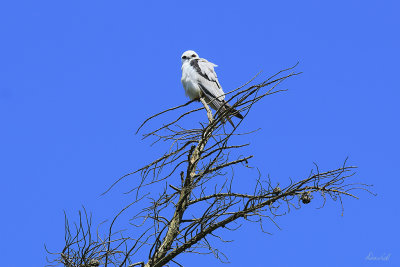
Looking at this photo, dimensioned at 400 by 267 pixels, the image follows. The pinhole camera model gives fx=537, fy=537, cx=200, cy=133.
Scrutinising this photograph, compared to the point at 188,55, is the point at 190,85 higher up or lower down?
lower down

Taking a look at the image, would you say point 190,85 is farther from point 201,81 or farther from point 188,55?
point 188,55

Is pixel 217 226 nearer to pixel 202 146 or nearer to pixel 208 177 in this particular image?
pixel 208 177

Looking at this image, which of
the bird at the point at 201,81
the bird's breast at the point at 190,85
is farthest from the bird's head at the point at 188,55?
the bird's breast at the point at 190,85

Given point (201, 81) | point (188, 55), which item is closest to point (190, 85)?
point (201, 81)

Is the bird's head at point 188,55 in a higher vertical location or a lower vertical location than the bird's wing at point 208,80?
higher

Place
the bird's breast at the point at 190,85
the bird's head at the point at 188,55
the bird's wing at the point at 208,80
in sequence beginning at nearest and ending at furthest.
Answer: the bird's wing at the point at 208,80, the bird's breast at the point at 190,85, the bird's head at the point at 188,55

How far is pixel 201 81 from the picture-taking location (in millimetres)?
7094

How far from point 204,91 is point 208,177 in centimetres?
267

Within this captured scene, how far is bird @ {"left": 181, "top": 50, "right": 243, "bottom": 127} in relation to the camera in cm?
704

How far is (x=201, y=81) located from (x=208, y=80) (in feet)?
0.45

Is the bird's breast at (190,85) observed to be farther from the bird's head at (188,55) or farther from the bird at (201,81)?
the bird's head at (188,55)

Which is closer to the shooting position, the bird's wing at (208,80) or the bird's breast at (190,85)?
the bird's wing at (208,80)

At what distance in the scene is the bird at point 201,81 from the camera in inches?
277

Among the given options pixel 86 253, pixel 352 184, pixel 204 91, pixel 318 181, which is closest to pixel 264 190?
pixel 318 181
